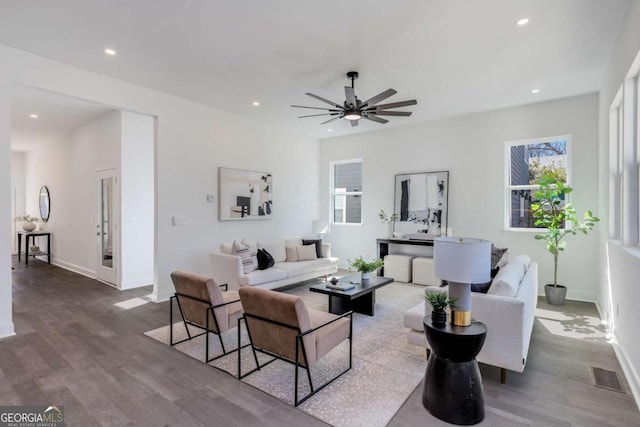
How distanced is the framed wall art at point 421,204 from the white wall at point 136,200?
4915mm

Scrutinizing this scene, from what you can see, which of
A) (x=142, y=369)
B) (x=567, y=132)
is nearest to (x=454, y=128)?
(x=567, y=132)

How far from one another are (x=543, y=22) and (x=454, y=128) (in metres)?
3.22

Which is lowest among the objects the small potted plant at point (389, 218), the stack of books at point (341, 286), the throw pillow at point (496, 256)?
the stack of books at point (341, 286)

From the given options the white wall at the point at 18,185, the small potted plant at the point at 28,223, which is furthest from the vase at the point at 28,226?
the white wall at the point at 18,185

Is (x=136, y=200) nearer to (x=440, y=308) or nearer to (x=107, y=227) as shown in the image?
(x=107, y=227)

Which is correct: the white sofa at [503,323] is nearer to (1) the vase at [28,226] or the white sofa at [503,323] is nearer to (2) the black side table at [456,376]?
(2) the black side table at [456,376]

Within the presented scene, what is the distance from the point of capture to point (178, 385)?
8.73ft

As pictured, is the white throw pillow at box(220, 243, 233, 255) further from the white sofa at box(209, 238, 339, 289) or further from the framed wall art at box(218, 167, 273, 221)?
the framed wall art at box(218, 167, 273, 221)

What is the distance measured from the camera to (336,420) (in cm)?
223

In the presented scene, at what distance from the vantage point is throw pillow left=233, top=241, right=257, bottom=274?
16.4 feet

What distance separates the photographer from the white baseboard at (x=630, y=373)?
8.14 feet

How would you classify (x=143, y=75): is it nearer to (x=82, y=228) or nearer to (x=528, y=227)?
(x=82, y=228)

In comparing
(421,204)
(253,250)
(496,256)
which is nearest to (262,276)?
(253,250)

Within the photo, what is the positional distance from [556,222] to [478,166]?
163 centimetres
